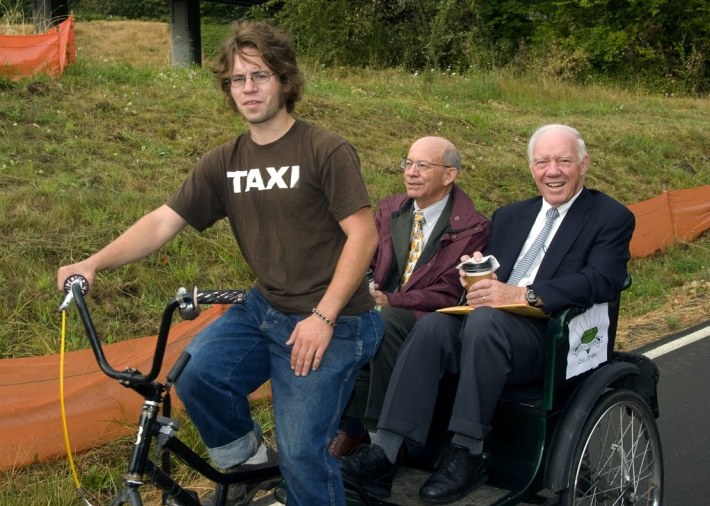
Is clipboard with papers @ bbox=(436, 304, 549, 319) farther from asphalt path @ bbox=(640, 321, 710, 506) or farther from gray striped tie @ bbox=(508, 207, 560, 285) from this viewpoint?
asphalt path @ bbox=(640, 321, 710, 506)

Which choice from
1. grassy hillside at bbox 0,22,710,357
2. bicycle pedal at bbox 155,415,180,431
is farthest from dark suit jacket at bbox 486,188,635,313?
grassy hillside at bbox 0,22,710,357

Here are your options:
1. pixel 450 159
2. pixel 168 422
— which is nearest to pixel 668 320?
pixel 450 159

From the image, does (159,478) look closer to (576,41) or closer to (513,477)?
(513,477)

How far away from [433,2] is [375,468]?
81.9 ft

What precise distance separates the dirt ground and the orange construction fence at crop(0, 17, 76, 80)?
721cm

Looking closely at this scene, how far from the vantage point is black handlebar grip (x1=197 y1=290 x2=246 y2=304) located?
2941 mm

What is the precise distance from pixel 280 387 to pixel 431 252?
5.24 ft

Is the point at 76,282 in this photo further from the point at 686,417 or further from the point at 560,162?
the point at 686,417

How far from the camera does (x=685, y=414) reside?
18.6 feet

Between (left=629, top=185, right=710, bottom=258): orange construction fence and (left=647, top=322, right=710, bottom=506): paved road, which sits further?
(left=629, top=185, right=710, bottom=258): orange construction fence

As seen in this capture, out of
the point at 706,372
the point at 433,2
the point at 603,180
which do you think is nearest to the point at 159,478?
the point at 706,372

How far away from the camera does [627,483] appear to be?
402 cm

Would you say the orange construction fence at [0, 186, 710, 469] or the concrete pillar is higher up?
the concrete pillar

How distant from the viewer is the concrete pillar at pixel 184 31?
17.8 m
